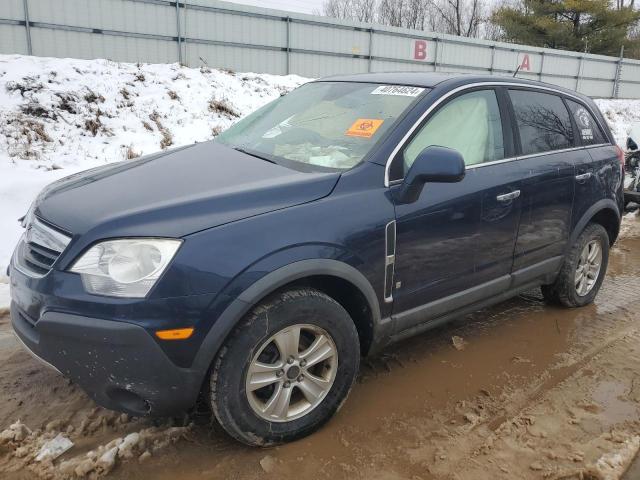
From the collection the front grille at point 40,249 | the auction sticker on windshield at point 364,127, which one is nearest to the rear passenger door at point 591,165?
the auction sticker on windshield at point 364,127

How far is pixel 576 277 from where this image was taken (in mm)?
4402

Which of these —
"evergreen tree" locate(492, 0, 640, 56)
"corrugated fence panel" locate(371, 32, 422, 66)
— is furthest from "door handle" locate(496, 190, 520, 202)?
"evergreen tree" locate(492, 0, 640, 56)

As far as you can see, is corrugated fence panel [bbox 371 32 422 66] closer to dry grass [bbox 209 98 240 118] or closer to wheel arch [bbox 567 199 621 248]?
dry grass [bbox 209 98 240 118]

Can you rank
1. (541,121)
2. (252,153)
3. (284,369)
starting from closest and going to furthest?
1. (284,369)
2. (252,153)
3. (541,121)

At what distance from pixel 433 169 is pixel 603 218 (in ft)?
8.31

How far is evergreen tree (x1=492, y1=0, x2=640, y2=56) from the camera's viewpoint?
3130cm

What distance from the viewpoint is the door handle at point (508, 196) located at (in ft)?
11.1

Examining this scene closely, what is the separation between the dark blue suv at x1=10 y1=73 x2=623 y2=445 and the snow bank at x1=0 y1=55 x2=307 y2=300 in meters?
3.64

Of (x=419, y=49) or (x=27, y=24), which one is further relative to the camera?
(x=419, y=49)

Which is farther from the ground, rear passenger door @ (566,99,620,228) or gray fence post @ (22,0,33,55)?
gray fence post @ (22,0,33,55)

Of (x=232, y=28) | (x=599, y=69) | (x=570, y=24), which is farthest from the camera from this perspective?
(x=570, y=24)

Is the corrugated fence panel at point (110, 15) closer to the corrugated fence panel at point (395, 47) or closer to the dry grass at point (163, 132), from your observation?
the dry grass at point (163, 132)

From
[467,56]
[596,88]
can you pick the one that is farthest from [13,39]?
[596,88]

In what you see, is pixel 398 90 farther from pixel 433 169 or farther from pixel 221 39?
pixel 221 39
